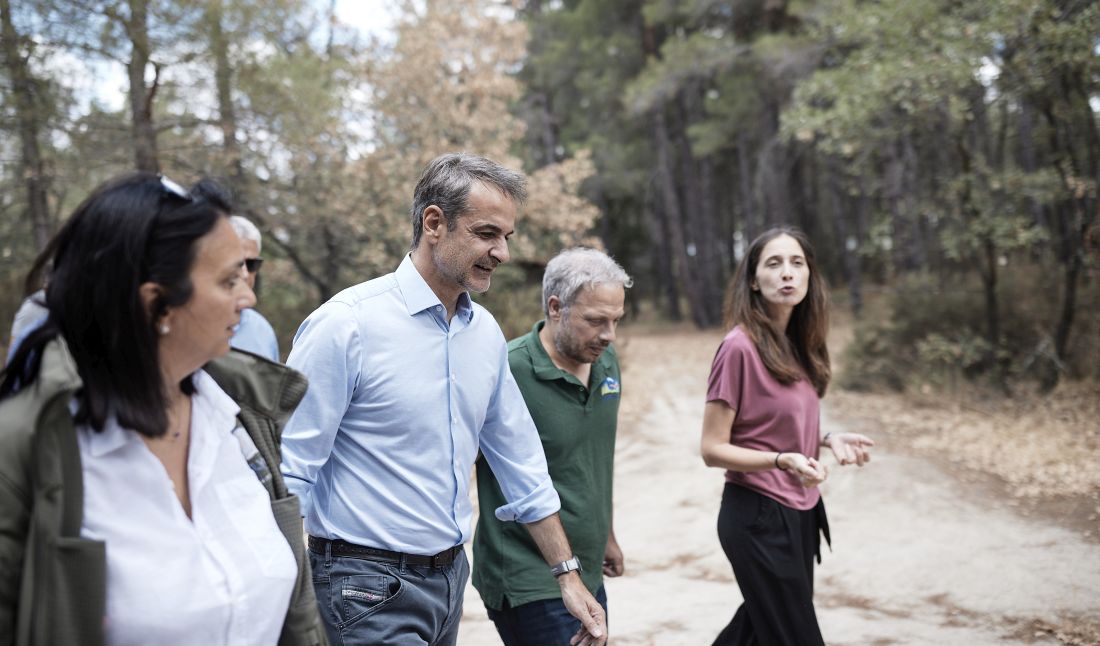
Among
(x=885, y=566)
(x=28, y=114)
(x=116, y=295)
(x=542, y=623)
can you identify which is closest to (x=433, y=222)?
(x=116, y=295)

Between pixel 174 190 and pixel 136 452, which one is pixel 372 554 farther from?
pixel 174 190

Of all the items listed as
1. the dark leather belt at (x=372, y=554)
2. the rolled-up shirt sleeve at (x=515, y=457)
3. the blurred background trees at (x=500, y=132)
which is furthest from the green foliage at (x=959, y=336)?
the dark leather belt at (x=372, y=554)

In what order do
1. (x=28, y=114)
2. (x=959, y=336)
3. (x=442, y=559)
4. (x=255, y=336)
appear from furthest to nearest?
(x=959, y=336)
(x=28, y=114)
(x=255, y=336)
(x=442, y=559)

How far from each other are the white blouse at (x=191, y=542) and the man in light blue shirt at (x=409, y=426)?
670 mm

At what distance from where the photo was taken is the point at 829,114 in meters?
11.3

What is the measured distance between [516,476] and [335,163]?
11.8 m

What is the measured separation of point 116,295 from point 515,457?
1.57m

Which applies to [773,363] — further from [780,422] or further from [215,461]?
[215,461]

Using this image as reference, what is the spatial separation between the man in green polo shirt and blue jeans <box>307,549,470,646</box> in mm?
615

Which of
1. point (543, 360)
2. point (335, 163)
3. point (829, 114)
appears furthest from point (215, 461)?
point (335, 163)

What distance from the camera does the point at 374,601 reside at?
2.45 meters

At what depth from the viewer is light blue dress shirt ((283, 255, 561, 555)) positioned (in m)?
2.45

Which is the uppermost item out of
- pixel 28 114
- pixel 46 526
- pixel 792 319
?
pixel 28 114

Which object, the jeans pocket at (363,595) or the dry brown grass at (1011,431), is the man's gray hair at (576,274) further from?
the dry brown grass at (1011,431)
